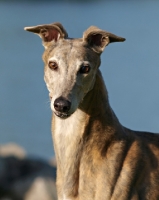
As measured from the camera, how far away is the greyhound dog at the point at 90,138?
16.6 feet

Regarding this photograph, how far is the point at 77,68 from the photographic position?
16.7 ft

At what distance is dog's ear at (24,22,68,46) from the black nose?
0.61 m

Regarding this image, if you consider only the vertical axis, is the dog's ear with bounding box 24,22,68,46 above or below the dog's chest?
above

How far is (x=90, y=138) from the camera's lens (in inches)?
205

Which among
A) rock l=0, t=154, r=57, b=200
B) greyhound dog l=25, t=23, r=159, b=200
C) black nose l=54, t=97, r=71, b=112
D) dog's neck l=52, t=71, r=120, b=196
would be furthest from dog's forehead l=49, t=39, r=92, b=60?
rock l=0, t=154, r=57, b=200

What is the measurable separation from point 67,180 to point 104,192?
0.29 m

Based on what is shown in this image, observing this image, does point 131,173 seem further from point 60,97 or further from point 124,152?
point 60,97

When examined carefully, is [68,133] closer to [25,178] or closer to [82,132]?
[82,132]

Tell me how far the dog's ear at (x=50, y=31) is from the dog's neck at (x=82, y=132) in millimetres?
406

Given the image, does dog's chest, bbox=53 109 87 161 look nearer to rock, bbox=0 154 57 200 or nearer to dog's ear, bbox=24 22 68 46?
dog's ear, bbox=24 22 68 46

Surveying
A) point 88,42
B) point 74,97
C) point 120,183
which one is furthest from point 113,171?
point 88,42

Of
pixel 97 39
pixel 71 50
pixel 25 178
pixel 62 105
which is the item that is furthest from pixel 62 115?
pixel 25 178

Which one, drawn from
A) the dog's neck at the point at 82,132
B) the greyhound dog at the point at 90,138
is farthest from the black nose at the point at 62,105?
the dog's neck at the point at 82,132

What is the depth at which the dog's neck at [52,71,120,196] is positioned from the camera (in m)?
5.17
